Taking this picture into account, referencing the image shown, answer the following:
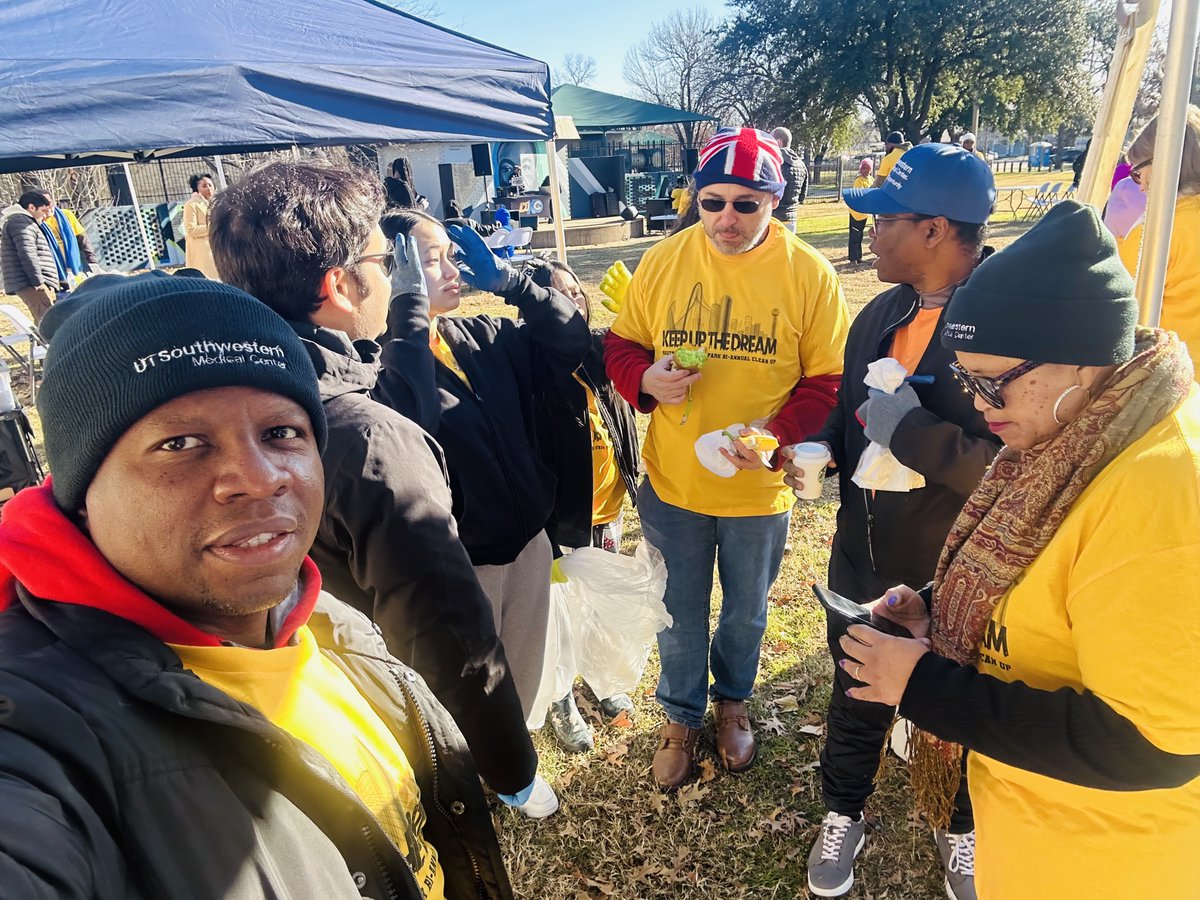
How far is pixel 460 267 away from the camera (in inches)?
109

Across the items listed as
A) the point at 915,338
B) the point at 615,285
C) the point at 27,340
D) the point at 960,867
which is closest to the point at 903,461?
the point at 915,338

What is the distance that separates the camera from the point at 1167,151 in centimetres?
171

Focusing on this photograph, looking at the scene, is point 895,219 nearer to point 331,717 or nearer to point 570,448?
point 570,448

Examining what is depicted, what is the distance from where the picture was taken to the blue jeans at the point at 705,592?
278 centimetres

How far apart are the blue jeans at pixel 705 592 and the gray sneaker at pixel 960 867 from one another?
930mm

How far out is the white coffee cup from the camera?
7.47 feet

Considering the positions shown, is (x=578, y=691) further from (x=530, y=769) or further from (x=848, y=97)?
(x=848, y=97)

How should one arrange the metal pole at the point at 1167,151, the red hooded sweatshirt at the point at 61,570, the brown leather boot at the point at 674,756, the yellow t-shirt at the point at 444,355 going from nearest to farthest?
the red hooded sweatshirt at the point at 61,570 → the metal pole at the point at 1167,151 → the yellow t-shirt at the point at 444,355 → the brown leather boot at the point at 674,756

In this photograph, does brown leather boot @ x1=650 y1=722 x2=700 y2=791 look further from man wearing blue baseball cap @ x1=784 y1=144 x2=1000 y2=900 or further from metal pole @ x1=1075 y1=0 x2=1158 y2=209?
metal pole @ x1=1075 y1=0 x2=1158 y2=209

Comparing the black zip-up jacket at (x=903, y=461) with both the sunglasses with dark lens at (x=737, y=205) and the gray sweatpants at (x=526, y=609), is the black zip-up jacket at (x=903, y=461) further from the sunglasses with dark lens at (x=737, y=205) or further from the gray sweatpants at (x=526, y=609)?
the gray sweatpants at (x=526, y=609)

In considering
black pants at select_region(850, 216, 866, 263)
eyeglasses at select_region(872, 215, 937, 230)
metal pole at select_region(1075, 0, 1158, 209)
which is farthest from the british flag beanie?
black pants at select_region(850, 216, 866, 263)

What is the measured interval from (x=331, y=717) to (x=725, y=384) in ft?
6.15

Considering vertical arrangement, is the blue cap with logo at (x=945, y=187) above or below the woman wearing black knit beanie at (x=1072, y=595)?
above

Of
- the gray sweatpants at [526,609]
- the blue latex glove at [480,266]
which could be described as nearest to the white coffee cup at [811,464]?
the gray sweatpants at [526,609]
